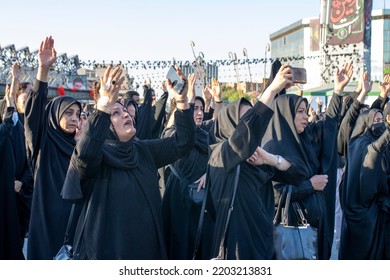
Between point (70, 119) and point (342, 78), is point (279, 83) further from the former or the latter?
point (342, 78)

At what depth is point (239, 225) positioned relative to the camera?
3.35 metres

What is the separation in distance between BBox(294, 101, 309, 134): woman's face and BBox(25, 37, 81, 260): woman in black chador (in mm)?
1653

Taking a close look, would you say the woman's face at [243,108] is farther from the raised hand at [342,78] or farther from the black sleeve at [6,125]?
the black sleeve at [6,125]

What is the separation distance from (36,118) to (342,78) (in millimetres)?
3142

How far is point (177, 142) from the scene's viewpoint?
3.52 meters

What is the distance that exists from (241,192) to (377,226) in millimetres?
2227

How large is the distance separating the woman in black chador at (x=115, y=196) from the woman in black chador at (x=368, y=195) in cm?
226

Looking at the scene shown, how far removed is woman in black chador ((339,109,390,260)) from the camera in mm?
4902

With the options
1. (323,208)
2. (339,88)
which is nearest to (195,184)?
(323,208)

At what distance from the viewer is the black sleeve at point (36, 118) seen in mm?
4031

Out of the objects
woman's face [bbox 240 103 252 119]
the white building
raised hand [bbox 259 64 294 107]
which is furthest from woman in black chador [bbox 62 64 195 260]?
the white building

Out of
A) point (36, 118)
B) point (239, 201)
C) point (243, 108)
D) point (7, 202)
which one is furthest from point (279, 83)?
point (7, 202)

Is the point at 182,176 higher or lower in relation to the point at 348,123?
lower
